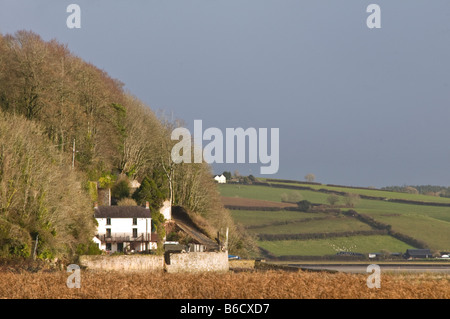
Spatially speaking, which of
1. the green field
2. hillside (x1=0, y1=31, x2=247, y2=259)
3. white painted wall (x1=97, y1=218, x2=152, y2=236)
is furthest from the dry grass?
the green field

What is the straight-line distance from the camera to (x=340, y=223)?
139 m

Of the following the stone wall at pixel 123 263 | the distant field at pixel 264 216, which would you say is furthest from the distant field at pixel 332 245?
the stone wall at pixel 123 263

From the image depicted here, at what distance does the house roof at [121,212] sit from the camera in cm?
7662

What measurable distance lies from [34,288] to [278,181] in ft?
485

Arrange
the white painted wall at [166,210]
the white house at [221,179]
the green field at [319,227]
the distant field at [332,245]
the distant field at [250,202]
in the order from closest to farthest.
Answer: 1. the white painted wall at [166,210]
2. the distant field at [332,245]
3. the green field at [319,227]
4. the distant field at [250,202]
5. the white house at [221,179]

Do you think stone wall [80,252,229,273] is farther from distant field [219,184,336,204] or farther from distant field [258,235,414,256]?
distant field [219,184,336,204]

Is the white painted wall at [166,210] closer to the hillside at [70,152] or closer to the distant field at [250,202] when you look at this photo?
the hillside at [70,152]

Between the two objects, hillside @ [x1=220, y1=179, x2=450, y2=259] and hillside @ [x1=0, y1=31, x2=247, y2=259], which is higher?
hillside @ [x1=0, y1=31, x2=247, y2=259]

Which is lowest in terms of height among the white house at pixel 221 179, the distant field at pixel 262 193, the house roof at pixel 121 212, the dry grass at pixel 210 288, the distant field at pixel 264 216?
the dry grass at pixel 210 288

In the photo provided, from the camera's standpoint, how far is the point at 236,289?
43.0m

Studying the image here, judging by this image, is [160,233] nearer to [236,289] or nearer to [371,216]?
[236,289]

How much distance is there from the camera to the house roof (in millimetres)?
76625

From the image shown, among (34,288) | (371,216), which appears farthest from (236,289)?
(371,216)

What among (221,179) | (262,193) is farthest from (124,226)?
(221,179)
